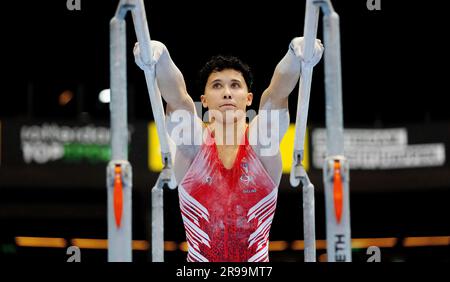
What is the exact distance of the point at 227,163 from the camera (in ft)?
14.6

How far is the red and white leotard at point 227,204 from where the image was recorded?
4.39 meters

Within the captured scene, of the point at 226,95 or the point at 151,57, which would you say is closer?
the point at 151,57

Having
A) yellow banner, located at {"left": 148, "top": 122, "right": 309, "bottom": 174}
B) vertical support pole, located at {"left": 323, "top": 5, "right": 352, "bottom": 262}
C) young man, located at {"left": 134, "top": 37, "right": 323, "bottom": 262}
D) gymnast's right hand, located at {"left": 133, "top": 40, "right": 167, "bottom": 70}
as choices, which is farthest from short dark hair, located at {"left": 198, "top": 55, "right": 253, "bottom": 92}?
yellow banner, located at {"left": 148, "top": 122, "right": 309, "bottom": 174}

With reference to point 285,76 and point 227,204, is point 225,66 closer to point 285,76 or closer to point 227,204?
point 285,76

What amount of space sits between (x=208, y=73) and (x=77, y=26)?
6306 mm

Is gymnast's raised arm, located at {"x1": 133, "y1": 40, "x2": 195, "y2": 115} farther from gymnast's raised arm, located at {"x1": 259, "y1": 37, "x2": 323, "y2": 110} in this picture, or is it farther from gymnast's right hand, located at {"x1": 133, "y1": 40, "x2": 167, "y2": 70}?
gymnast's raised arm, located at {"x1": 259, "y1": 37, "x2": 323, "y2": 110}

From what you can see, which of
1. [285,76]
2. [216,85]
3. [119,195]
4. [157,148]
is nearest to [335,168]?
[285,76]

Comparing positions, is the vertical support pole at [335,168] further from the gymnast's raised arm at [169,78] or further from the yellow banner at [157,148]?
the yellow banner at [157,148]

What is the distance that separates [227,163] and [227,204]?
10.7 inches

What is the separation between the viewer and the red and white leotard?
14.4 ft

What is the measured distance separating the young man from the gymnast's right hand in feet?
1.26

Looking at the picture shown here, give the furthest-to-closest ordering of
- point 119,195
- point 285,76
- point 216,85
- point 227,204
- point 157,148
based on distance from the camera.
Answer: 1. point 157,148
2. point 216,85
3. point 227,204
4. point 285,76
5. point 119,195
